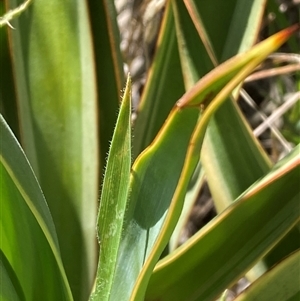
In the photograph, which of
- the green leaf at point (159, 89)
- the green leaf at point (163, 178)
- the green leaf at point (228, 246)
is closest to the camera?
the green leaf at point (163, 178)

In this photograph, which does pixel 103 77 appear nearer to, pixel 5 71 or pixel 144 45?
pixel 5 71

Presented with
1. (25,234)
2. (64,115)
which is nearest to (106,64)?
(64,115)

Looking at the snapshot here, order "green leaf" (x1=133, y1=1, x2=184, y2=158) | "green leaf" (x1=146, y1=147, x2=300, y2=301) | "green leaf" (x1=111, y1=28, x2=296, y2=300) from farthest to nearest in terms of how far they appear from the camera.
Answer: "green leaf" (x1=133, y1=1, x2=184, y2=158) < "green leaf" (x1=146, y1=147, x2=300, y2=301) < "green leaf" (x1=111, y1=28, x2=296, y2=300)

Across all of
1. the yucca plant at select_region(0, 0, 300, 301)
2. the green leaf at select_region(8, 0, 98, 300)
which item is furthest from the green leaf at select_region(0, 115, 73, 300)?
the green leaf at select_region(8, 0, 98, 300)

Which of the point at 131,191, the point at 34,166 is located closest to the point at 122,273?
the point at 131,191

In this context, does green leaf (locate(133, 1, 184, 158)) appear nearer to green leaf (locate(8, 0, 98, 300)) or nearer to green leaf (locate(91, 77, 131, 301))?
green leaf (locate(8, 0, 98, 300))

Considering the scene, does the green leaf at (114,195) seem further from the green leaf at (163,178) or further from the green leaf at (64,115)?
the green leaf at (64,115)

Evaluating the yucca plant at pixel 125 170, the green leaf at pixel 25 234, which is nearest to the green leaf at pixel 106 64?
the yucca plant at pixel 125 170

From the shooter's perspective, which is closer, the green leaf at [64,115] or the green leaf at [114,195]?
the green leaf at [114,195]
